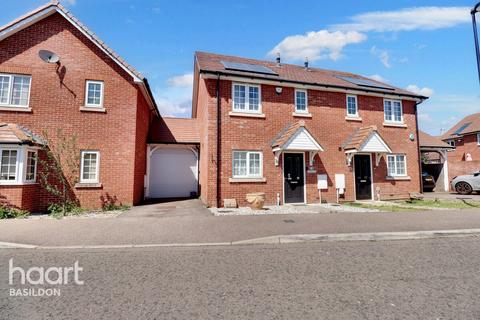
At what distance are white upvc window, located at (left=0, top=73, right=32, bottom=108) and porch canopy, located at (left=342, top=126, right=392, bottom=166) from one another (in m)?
15.0

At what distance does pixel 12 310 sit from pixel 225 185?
28.7ft

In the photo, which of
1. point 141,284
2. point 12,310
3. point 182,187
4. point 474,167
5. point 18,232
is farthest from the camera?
point 474,167

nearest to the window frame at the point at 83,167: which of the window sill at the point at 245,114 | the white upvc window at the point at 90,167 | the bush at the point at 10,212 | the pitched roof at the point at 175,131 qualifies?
the white upvc window at the point at 90,167

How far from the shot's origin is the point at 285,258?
16.3 feet

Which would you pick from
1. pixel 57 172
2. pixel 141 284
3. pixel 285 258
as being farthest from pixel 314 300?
pixel 57 172

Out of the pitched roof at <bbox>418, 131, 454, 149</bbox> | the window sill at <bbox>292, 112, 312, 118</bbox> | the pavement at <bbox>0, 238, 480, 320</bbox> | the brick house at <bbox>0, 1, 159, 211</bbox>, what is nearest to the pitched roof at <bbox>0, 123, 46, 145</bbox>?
the brick house at <bbox>0, 1, 159, 211</bbox>

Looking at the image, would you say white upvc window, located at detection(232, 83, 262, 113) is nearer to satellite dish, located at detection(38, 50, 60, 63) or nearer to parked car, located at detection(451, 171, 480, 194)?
satellite dish, located at detection(38, 50, 60, 63)

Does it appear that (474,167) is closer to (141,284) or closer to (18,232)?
(141,284)

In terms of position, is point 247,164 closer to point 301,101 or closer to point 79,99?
point 301,101

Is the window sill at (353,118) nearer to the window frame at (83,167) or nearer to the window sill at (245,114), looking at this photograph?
the window sill at (245,114)

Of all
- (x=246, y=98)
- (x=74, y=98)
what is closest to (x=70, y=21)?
(x=74, y=98)

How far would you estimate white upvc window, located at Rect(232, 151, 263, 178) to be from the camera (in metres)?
11.9

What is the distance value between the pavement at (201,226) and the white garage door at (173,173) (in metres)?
5.64

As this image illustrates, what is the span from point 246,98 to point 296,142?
3251 mm
